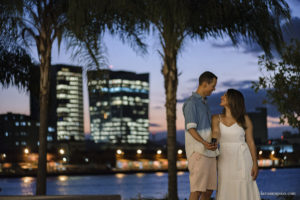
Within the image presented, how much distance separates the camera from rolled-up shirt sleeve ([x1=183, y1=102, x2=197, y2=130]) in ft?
16.4

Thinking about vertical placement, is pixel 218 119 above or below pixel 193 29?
below

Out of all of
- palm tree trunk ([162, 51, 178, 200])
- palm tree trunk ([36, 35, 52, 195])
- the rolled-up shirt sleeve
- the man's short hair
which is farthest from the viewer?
palm tree trunk ([36, 35, 52, 195])

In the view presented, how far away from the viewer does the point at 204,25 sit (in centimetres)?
1066

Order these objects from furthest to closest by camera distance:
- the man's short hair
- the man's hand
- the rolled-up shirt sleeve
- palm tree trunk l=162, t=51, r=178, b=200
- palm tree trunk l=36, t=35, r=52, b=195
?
palm tree trunk l=36, t=35, r=52, b=195, palm tree trunk l=162, t=51, r=178, b=200, the man's short hair, the rolled-up shirt sleeve, the man's hand

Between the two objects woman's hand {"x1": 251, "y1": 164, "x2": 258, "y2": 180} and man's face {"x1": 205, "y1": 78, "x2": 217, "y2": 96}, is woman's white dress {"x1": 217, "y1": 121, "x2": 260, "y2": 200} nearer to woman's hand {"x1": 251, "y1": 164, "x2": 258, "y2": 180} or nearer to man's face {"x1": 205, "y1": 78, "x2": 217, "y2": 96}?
woman's hand {"x1": 251, "y1": 164, "x2": 258, "y2": 180}

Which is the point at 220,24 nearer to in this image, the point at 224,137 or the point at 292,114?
the point at 292,114

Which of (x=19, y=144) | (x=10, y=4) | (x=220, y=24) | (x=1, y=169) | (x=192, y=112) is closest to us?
(x=192, y=112)

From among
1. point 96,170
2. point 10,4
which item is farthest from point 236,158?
point 96,170

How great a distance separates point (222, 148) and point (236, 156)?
17 cm

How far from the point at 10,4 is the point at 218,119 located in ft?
20.7

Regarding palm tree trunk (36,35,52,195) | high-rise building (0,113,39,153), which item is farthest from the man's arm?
high-rise building (0,113,39,153)

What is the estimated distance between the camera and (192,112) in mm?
5016

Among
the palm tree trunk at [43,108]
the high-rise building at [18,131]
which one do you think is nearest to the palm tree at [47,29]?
the palm tree trunk at [43,108]

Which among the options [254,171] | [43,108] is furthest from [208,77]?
[43,108]
